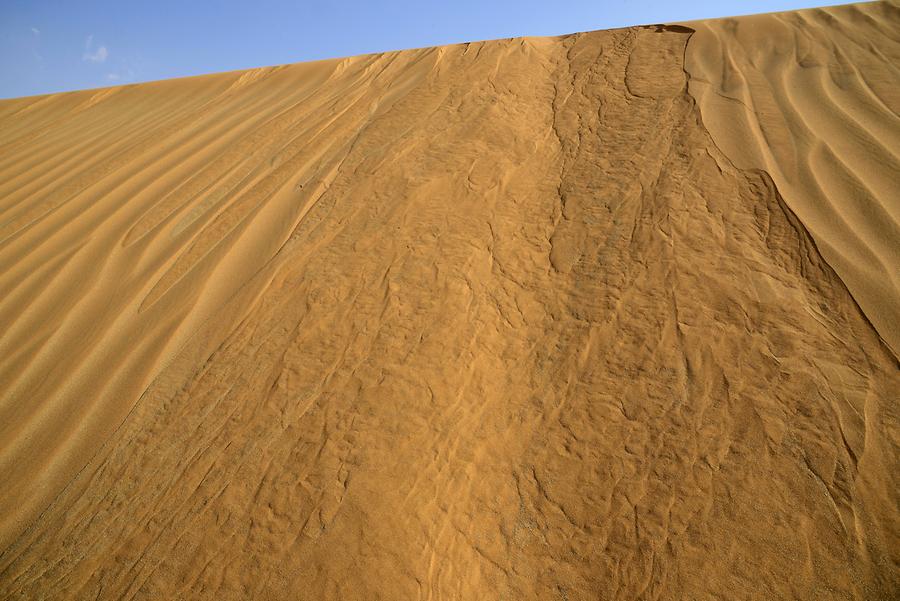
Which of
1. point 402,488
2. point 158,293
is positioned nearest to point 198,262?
point 158,293

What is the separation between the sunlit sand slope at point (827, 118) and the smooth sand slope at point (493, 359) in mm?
20

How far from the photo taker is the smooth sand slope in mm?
1385

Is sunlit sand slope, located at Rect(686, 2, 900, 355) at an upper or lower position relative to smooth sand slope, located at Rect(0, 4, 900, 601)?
upper

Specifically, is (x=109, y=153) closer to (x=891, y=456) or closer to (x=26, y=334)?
(x=26, y=334)

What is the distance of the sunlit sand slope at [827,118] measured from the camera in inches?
75.5

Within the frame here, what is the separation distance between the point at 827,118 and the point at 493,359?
2370mm

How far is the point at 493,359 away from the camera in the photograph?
1897 mm

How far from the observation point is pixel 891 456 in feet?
4.49

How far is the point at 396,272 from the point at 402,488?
1.05m

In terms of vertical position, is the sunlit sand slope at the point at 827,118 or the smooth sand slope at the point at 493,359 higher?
the sunlit sand slope at the point at 827,118

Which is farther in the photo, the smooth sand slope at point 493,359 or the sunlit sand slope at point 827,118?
the sunlit sand slope at point 827,118

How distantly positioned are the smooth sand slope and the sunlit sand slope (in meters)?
0.02

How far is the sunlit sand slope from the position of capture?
6.30ft

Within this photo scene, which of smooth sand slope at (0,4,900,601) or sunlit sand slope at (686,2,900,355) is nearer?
smooth sand slope at (0,4,900,601)
